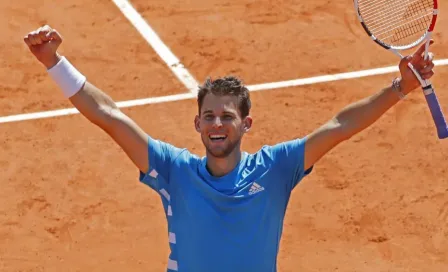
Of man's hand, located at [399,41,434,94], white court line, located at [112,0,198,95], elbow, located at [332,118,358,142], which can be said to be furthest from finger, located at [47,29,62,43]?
white court line, located at [112,0,198,95]

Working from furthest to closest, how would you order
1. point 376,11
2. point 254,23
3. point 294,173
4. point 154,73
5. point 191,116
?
point 254,23, point 154,73, point 191,116, point 376,11, point 294,173

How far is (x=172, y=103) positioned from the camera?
12.5 meters

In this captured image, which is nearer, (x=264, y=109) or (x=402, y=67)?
(x=402, y=67)

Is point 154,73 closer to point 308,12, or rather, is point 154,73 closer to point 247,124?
point 308,12

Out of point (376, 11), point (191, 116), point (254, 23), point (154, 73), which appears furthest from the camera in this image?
point (254, 23)

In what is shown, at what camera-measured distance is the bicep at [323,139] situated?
5.98m

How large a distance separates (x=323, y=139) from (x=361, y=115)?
0.29m

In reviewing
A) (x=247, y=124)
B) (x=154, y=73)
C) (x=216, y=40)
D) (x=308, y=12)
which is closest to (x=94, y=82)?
(x=154, y=73)

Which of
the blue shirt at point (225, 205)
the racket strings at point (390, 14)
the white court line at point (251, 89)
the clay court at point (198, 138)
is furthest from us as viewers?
the white court line at point (251, 89)

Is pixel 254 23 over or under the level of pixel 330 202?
over

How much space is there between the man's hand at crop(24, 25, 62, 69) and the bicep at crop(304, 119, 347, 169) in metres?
1.71

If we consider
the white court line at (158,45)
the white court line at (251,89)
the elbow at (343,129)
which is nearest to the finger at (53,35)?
the elbow at (343,129)

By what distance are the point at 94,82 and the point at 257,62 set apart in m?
2.30

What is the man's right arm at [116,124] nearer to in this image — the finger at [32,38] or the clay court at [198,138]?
the finger at [32,38]
